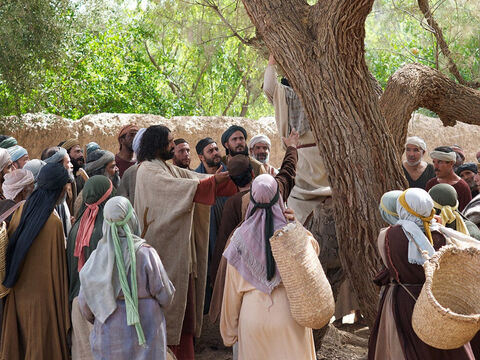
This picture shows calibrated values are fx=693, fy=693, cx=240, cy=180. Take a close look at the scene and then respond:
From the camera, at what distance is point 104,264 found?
455cm

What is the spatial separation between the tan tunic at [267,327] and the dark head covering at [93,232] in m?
1.11

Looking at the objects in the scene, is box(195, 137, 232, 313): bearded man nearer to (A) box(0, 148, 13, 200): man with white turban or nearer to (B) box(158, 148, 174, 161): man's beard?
(B) box(158, 148, 174, 161): man's beard

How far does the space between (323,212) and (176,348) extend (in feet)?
5.93

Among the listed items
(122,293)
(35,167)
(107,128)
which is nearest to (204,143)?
(35,167)

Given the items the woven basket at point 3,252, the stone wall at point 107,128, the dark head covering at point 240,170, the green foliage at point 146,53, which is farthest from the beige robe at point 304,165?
the stone wall at point 107,128

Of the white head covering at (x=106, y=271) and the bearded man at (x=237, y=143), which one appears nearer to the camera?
the white head covering at (x=106, y=271)

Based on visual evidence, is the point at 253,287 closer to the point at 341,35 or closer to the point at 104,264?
the point at 104,264

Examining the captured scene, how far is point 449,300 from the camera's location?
4.27 m

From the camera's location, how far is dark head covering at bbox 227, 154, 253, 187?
5.50 metres

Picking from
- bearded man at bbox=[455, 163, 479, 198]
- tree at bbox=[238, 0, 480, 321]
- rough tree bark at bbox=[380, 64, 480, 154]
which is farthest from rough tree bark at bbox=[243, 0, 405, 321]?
bearded man at bbox=[455, 163, 479, 198]

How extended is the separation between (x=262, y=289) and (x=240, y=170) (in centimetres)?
132

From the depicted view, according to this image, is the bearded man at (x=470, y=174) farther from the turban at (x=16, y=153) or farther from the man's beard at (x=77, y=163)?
the turban at (x=16, y=153)

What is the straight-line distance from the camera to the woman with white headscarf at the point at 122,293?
14.6 feet

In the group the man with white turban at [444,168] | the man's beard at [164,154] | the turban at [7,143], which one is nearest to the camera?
the man's beard at [164,154]
